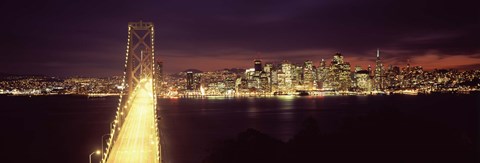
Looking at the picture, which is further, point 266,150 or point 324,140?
point 324,140

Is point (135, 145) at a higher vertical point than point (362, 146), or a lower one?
higher

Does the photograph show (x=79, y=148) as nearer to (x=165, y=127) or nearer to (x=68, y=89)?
(x=165, y=127)

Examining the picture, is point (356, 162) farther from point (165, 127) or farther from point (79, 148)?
point (165, 127)

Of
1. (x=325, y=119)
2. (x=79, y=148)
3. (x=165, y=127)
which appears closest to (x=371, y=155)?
(x=79, y=148)

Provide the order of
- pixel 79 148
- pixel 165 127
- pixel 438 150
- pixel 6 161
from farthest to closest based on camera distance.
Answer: pixel 165 127
pixel 79 148
pixel 6 161
pixel 438 150

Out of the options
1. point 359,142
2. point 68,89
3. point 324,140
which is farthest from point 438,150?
point 68,89

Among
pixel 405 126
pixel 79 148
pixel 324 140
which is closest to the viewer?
pixel 324 140

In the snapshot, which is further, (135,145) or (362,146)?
(362,146)

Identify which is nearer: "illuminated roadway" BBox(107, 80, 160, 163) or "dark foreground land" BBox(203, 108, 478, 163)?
"illuminated roadway" BBox(107, 80, 160, 163)

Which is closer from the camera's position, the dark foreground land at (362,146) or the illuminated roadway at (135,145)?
the illuminated roadway at (135,145)
